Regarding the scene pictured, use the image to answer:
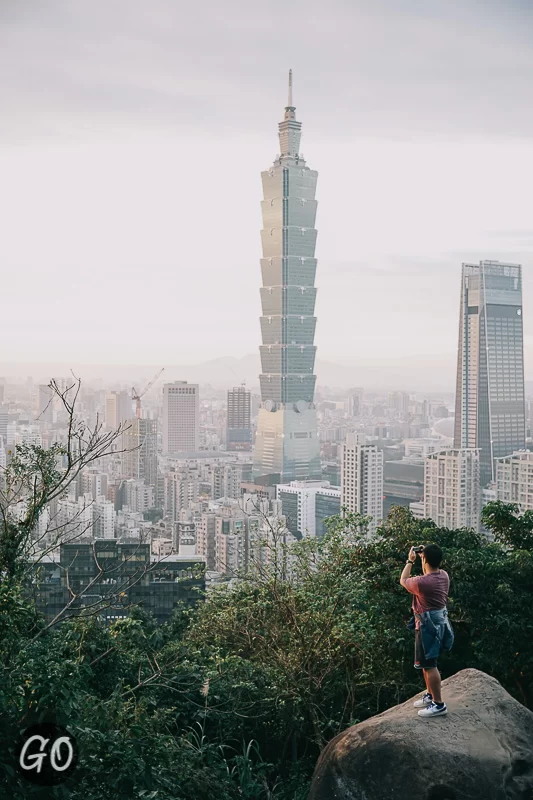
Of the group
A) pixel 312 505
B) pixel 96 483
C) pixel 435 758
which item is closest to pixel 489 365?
pixel 312 505

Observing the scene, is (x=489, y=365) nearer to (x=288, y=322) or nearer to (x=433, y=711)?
(x=288, y=322)

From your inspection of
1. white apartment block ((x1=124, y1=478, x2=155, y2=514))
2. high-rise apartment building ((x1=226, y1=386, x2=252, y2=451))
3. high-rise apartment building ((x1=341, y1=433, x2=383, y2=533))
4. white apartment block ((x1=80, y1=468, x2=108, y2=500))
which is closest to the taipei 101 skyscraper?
high-rise apartment building ((x1=226, y1=386, x2=252, y2=451))

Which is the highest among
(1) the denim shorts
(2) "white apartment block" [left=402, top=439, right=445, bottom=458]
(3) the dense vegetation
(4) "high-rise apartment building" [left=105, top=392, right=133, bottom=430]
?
(4) "high-rise apartment building" [left=105, top=392, right=133, bottom=430]

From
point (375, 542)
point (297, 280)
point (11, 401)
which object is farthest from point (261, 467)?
point (375, 542)

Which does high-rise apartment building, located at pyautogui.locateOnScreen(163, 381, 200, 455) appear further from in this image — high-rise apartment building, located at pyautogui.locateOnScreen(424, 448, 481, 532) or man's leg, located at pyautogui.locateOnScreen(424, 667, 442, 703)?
man's leg, located at pyautogui.locateOnScreen(424, 667, 442, 703)

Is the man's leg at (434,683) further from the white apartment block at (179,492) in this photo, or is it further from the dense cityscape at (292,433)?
the white apartment block at (179,492)

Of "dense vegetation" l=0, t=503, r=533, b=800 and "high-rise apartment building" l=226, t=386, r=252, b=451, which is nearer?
→ "dense vegetation" l=0, t=503, r=533, b=800

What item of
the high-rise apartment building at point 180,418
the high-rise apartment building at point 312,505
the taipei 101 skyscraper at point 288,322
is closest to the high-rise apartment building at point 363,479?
the high-rise apartment building at point 312,505
